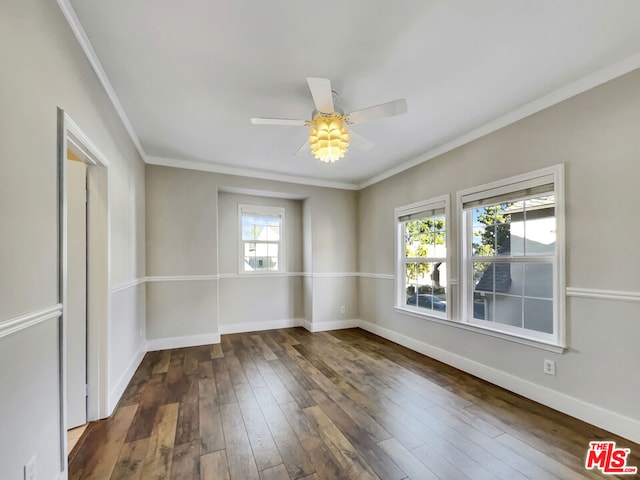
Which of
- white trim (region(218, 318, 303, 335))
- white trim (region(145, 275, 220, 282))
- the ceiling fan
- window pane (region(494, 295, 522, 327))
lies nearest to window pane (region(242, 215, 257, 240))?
white trim (region(145, 275, 220, 282))

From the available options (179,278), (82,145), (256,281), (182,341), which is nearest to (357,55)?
(82,145)

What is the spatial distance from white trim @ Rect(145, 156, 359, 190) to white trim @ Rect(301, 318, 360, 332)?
2302mm

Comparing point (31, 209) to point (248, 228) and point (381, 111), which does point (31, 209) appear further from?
point (248, 228)

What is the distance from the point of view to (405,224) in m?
4.12

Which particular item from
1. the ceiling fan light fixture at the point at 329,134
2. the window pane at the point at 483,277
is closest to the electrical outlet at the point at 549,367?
the window pane at the point at 483,277

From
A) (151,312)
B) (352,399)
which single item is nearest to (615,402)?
(352,399)

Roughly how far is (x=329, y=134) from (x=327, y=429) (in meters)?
2.14

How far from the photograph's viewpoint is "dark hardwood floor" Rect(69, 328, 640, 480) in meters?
1.66

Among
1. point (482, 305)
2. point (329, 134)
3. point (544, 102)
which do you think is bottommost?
point (482, 305)

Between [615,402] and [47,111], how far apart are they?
377 cm

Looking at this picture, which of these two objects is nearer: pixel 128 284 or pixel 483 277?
pixel 128 284

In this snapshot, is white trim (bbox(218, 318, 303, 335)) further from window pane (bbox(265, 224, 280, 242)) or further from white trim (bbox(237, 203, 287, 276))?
window pane (bbox(265, 224, 280, 242))

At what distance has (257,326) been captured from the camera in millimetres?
4773

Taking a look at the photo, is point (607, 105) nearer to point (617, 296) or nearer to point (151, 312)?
point (617, 296)
